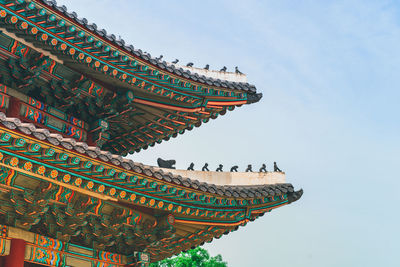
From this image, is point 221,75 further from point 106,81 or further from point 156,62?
point 106,81

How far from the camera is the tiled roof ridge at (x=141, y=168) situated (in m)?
8.11

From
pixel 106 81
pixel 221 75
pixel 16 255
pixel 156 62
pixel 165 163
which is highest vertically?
pixel 221 75

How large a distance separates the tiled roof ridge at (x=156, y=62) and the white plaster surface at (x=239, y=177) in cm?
209

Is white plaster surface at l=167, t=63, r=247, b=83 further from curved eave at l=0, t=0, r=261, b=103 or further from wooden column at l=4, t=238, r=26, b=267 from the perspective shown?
wooden column at l=4, t=238, r=26, b=267

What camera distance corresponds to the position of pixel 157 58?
13.2 m

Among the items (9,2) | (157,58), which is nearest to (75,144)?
(9,2)

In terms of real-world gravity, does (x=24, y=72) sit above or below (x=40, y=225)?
above

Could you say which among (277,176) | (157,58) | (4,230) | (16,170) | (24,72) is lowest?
(4,230)

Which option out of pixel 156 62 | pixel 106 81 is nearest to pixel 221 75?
pixel 156 62

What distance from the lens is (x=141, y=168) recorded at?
32.4 ft

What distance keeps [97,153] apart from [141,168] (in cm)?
106

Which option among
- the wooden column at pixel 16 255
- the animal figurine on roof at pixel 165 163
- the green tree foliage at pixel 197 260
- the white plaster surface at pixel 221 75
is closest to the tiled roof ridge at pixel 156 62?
→ the white plaster surface at pixel 221 75

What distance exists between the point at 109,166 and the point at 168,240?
10.3 ft

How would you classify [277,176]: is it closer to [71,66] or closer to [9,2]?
[71,66]
